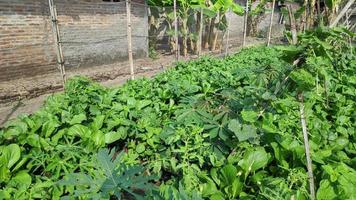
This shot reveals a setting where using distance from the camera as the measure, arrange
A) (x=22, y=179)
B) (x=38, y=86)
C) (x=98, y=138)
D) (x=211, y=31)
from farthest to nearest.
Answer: (x=211, y=31) < (x=38, y=86) < (x=98, y=138) < (x=22, y=179)

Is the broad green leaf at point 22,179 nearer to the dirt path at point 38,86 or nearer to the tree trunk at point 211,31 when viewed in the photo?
the dirt path at point 38,86

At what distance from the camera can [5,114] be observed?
5945 mm

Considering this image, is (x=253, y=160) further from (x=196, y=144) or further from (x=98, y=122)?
(x=98, y=122)

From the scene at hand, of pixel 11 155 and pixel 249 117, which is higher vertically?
pixel 249 117

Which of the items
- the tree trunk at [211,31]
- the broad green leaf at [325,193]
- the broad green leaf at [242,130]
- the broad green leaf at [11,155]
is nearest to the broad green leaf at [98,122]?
the broad green leaf at [11,155]

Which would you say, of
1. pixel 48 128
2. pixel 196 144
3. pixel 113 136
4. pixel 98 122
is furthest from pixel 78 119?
pixel 196 144

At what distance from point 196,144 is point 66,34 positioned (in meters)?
7.05

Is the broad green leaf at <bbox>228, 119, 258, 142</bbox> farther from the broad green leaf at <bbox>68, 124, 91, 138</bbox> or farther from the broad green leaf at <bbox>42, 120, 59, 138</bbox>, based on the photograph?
the broad green leaf at <bbox>42, 120, 59, 138</bbox>

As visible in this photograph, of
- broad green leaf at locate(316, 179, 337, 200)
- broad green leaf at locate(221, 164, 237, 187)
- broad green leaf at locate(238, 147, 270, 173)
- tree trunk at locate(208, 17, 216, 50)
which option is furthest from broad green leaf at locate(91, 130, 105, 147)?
tree trunk at locate(208, 17, 216, 50)

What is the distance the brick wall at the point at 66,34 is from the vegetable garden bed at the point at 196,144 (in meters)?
3.99

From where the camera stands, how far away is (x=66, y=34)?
854cm

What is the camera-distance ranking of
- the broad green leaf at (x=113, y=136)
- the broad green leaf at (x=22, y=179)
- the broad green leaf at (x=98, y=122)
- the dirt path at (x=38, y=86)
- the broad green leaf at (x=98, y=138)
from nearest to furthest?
the broad green leaf at (x=22, y=179) < the broad green leaf at (x=98, y=138) < the broad green leaf at (x=113, y=136) < the broad green leaf at (x=98, y=122) < the dirt path at (x=38, y=86)

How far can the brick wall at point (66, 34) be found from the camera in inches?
285

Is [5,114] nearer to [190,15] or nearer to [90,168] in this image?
[90,168]
